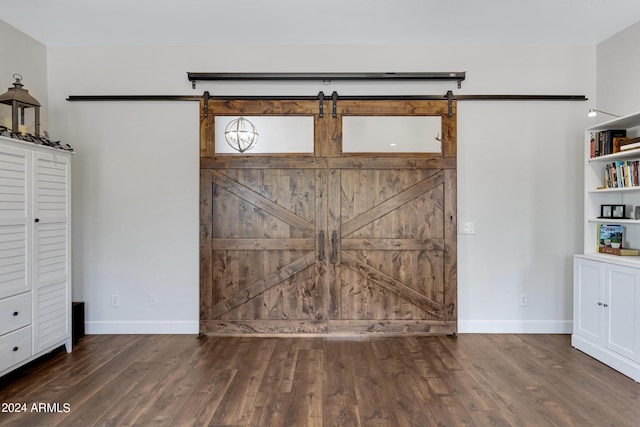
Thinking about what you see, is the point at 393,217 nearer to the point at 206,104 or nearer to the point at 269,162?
the point at 269,162

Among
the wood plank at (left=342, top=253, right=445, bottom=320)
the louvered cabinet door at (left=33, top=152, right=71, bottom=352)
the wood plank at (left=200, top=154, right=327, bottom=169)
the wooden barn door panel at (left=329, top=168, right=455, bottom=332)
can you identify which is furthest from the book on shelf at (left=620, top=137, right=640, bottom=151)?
the louvered cabinet door at (left=33, top=152, right=71, bottom=352)

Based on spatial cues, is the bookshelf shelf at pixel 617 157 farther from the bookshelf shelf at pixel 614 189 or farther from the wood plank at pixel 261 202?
the wood plank at pixel 261 202

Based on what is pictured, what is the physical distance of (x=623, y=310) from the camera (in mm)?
2918

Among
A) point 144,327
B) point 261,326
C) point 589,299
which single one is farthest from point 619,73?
point 144,327

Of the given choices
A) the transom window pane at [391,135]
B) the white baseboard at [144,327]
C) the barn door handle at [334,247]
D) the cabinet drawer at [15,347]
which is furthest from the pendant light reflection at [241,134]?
the cabinet drawer at [15,347]

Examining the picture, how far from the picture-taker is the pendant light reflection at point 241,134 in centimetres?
380

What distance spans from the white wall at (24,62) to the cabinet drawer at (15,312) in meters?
1.90

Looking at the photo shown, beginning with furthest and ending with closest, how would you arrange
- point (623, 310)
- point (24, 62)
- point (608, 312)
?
point (24, 62) < point (608, 312) < point (623, 310)

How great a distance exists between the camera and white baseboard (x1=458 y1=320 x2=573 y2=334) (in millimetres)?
3797

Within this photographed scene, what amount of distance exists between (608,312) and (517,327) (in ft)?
2.97

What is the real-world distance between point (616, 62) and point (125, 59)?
16.3 ft

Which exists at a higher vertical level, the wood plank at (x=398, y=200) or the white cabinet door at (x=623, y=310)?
the wood plank at (x=398, y=200)

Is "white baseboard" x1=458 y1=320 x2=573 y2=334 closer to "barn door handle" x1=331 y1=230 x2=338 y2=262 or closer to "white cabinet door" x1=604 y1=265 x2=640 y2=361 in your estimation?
"white cabinet door" x1=604 y1=265 x2=640 y2=361

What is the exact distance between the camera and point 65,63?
12.7 ft
